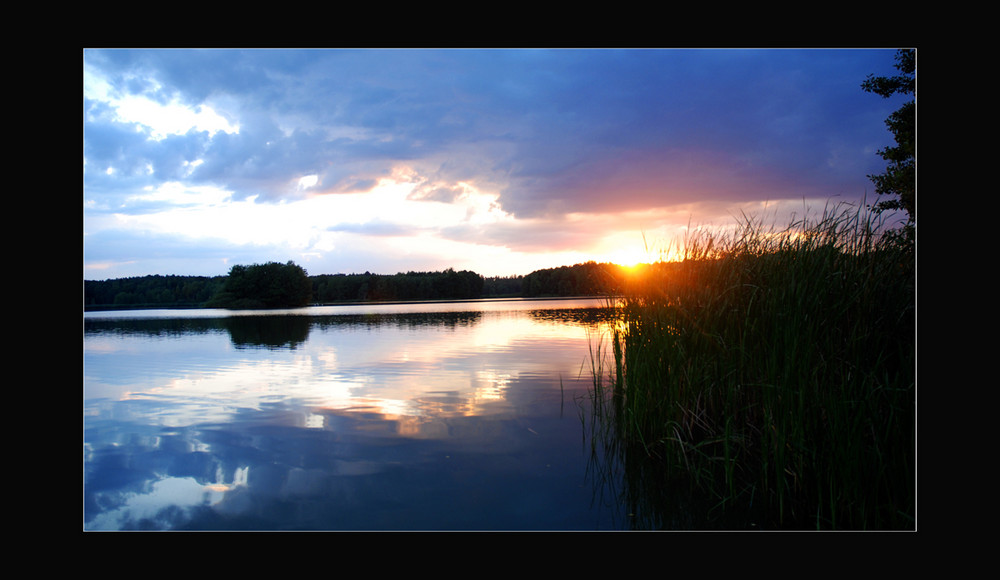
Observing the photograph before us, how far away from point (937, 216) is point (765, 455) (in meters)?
2.03

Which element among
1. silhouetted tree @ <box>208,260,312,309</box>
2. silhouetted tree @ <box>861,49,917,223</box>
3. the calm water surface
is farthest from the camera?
silhouetted tree @ <box>208,260,312,309</box>

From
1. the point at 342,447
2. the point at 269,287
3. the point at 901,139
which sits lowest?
the point at 342,447

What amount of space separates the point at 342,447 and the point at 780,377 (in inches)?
172

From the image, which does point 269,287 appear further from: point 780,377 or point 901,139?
point 901,139

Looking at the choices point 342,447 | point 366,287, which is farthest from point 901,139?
point 366,287

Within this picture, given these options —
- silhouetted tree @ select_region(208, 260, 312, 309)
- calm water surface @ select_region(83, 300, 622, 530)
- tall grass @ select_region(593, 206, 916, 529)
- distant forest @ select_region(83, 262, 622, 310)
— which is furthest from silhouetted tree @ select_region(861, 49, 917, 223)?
silhouetted tree @ select_region(208, 260, 312, 309)

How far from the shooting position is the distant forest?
5301mm

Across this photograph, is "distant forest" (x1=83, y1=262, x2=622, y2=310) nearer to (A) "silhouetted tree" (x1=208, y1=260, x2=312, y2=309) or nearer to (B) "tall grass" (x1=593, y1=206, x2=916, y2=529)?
(A) "silhouetted tree" (x1=208, y1=260, x2=312, y2=309)

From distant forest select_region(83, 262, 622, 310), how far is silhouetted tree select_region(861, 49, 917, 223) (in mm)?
3015

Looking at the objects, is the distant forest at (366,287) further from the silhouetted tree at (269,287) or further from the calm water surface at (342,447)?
the calm water surface at (342,447)

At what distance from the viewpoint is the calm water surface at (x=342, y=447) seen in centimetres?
346

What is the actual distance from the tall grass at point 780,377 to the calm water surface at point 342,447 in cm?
91

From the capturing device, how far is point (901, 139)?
4855mm
